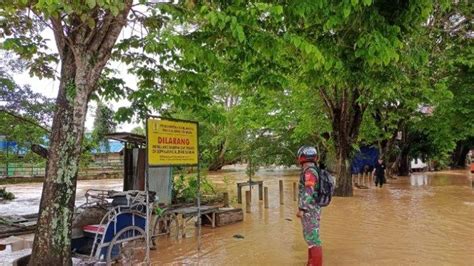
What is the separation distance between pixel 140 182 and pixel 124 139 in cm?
119

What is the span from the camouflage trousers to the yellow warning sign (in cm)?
197

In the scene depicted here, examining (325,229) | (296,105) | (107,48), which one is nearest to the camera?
(107,48)

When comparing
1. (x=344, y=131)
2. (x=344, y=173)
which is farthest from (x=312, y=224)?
(x=344, y=173)

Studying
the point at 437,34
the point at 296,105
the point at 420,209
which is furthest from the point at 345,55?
the point at 296,105

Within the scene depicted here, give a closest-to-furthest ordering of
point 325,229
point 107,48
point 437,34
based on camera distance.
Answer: point 107,48
point 325,229
point 437,34

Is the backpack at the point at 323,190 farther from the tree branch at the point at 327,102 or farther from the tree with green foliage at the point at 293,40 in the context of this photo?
the tree branch at the point at 327,102

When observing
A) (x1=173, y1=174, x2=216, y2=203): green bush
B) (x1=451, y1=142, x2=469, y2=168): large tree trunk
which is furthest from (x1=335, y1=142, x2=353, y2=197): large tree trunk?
(x1=451, y1=142, x2=469, y2=168): large tree trunk

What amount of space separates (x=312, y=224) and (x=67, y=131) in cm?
341

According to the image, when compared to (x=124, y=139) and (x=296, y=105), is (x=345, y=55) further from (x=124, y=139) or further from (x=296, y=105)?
(x=296, y=105)

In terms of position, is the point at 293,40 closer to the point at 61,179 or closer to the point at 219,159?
the point at 61,179

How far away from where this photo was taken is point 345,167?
1614 cm

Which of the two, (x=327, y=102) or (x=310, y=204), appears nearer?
(x=310, y=204)

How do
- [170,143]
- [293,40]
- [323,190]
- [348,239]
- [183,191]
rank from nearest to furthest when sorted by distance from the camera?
[293,40] → [323,190] → [170,143] → [348,239] → [183,191]

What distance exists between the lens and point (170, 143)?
6.22 m
